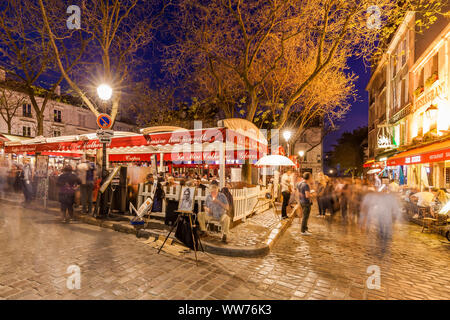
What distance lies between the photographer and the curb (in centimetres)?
544

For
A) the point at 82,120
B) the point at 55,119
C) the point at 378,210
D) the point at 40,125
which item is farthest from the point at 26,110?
the point at 378,210

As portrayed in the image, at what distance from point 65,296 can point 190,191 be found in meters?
2.80

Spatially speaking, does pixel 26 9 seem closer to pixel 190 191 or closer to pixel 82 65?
pixel 82 65

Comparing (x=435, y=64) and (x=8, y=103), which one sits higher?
(x=8, y=103)

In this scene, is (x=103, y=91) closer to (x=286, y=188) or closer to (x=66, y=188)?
(x=66, y=188)

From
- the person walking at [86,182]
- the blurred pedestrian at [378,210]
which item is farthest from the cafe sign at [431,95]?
the person walking at [86,182]

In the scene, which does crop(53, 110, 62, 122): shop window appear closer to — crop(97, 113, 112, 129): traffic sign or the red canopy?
the red canopy

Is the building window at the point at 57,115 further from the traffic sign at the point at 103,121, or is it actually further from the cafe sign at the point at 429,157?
the cafe sign at the point at 429,157

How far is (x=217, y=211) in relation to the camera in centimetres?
608

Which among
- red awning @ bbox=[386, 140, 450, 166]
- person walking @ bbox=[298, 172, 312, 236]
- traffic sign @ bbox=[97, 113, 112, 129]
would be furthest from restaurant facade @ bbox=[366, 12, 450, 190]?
traffic sign @ bbox=[97, 113, 112, 129]

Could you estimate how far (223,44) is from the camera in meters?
12.0

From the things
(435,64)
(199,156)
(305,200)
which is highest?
(435,64)

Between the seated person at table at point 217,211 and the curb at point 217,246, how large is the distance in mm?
444

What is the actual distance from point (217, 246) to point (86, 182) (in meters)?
5.95
